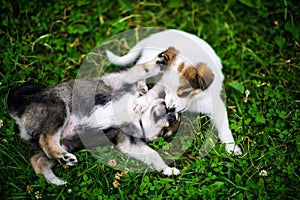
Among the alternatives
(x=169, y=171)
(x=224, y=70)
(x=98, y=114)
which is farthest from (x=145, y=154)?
(x=224, y=70)

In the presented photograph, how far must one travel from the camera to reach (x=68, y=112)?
3.17 meters

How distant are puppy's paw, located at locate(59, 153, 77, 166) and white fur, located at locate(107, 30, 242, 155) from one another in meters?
0.64

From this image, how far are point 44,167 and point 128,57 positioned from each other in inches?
49.4

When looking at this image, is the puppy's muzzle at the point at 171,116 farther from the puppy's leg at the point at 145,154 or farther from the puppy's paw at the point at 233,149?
the puppy's paw at the point at 233,149

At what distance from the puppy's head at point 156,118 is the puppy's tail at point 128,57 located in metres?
0.60

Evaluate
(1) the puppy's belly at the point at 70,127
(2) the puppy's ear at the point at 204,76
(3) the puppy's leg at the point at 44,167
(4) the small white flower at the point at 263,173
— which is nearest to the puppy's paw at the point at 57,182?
(3) the puppy's leg at the point at 44,167

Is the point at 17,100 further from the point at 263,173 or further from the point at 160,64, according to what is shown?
the point at 263,173

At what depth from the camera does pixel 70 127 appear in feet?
10.5

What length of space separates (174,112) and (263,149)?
851 millimetres

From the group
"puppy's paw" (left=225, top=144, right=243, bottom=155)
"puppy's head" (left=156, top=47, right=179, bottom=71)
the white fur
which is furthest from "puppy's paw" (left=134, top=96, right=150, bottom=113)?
"puppy's paw" (left=225, top=144, right=243, bottom=155)

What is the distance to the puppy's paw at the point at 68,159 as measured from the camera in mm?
2999

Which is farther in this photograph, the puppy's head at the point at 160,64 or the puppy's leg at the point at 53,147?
the puppy's head at the point at 160,64

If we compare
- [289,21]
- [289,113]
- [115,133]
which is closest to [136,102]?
[115,133]

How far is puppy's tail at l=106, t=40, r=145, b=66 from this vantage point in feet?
12.1
